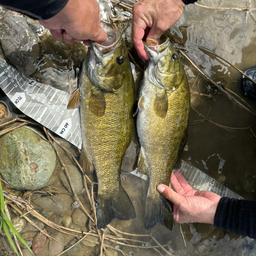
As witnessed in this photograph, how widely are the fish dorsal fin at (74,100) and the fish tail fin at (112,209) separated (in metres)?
1.16


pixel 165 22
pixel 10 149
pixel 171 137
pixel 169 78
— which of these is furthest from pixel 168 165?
pixel 10 149

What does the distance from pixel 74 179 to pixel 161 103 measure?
1519mm

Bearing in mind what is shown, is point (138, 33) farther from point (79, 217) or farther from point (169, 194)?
point (79, 217)

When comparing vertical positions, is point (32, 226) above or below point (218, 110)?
below

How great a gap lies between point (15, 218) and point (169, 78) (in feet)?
8.52

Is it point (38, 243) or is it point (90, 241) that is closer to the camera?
point (38, 243)

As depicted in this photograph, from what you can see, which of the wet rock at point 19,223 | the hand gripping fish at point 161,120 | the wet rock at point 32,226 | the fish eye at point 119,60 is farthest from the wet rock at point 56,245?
the fish eye at point 119,60

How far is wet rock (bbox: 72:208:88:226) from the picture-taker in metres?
2.79

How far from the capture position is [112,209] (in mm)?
2559

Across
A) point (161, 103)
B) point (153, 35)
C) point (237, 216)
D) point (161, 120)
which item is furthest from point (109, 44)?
point (237, 216)

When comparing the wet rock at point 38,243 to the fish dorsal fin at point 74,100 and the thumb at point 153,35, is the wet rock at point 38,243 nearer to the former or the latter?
the fish dorsal fin at point 74,100

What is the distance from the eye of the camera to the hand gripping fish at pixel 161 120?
2.39 m

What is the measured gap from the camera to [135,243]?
2.89 metres

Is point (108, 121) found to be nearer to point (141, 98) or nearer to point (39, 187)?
point (141, 98)
